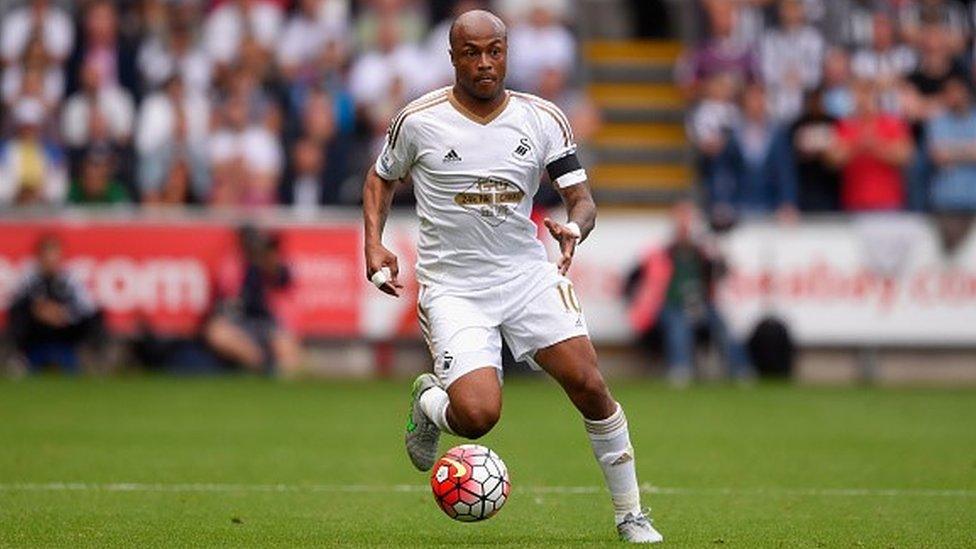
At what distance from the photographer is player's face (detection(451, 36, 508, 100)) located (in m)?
10.3

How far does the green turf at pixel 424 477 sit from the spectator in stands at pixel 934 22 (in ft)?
16.8

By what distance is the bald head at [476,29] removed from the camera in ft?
33.7

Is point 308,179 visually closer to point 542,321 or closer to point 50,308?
point 50,308

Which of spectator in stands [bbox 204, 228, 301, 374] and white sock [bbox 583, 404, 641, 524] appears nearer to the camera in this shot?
white sock [bbox 583, 404, 641, 524]

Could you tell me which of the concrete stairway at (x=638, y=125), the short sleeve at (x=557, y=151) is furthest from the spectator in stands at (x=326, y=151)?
the short sleeve at (x=557, y=151)

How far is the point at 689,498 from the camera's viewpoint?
12727 millimetres

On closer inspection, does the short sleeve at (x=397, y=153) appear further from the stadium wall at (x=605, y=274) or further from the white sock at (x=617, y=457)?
the stadium wall at (x=605, y=274)

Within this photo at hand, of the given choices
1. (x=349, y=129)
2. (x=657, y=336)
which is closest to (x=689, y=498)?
(x=657, y=336)

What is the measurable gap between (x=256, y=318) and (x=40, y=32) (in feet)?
16.4

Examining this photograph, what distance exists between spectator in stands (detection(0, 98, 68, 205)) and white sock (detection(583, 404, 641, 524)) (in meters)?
14.9

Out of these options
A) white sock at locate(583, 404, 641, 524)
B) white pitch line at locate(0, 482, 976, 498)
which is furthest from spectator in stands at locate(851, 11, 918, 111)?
white sock at locate(583, 404, 641, 524)

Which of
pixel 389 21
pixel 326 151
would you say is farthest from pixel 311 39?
pixel 326 151

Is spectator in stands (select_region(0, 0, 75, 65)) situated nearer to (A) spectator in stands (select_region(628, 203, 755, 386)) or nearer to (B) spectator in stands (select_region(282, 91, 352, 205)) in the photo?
(B) spectator in stands (select_region(282, 91, 352, 205))

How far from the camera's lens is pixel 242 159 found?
2467 centimetres
